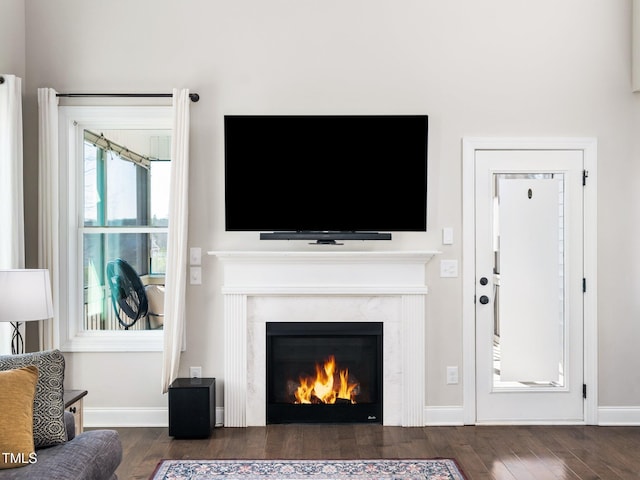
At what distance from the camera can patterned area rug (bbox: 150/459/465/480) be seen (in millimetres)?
3184

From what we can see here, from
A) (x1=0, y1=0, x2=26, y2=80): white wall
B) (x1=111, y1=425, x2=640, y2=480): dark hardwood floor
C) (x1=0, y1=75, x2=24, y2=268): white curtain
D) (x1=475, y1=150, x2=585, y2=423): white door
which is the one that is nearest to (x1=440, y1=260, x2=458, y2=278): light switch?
(x1=475, y1=150, x2=585, y2=423): white door

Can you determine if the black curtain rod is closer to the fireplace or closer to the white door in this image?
the fireplace

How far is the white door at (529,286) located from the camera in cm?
414

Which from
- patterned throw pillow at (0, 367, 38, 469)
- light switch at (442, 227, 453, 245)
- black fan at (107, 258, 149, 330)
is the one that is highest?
light switch at (442, 227, 453, 245)

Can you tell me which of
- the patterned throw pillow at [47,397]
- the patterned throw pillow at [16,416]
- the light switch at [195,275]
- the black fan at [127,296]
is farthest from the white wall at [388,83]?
the patterned throw pillow at [16,416]

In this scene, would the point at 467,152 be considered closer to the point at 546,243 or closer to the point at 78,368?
the point at 546,243

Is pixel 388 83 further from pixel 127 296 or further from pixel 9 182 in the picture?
pixel 9 182

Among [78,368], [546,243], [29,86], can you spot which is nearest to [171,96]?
[29,86]

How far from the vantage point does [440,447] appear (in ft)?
12.1

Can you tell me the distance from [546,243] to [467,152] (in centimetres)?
85

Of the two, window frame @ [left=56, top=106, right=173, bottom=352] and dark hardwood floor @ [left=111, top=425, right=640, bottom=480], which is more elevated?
window frame @ [left=56, top=106, right=173, bottom=352]

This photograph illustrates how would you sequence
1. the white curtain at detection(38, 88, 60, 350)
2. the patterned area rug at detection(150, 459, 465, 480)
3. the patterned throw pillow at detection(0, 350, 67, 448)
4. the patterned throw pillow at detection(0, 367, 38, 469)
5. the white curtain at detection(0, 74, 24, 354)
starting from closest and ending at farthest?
the patterned throw pillow at detection(0, 367, 38, 469) < the patterned throw pillow at detection(0, 350, 67, 448) < the patterned area rug at detection(150, 459, 465, 480) < the white curtain at detection(0, 74, 24, 354) < the white curtain at detection(38, 88, 60, 350)

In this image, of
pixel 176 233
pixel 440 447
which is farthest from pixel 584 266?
pixel 176 233

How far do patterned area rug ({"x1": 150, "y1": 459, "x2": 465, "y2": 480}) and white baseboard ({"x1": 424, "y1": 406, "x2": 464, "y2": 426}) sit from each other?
70 centimetres
